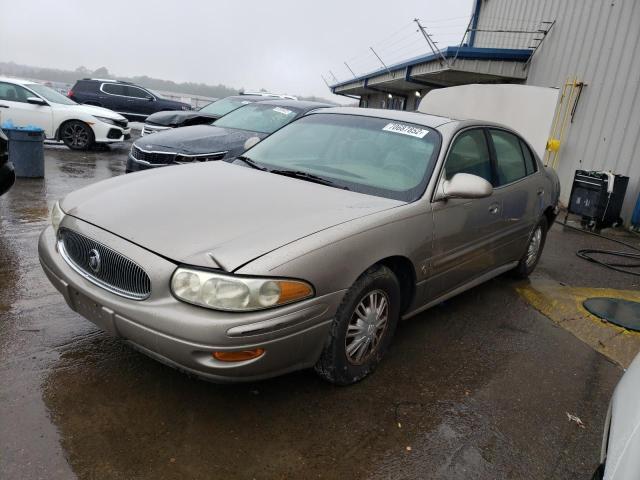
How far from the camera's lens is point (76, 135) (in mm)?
11281

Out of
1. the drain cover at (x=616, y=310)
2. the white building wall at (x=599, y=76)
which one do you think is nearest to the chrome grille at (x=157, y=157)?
the drain cover at (x=616, y=310)

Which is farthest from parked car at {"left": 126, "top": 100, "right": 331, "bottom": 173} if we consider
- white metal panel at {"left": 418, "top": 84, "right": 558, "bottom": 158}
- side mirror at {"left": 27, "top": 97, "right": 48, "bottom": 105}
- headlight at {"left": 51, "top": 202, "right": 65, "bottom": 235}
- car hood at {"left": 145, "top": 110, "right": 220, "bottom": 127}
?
side mirror at {"left": 27, "top": 97, "right": 48, "bottom": 105}

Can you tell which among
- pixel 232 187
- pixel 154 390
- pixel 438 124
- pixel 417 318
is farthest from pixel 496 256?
pixel 154 390

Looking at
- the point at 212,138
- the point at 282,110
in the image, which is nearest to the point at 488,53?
the point at 282,110

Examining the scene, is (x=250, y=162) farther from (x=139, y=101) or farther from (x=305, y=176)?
(x=139, y=101)

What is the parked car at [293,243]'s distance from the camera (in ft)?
7.57

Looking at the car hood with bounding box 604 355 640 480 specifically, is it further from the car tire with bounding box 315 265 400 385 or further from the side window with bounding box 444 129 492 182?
the side window with bounding box 444 129 492 182

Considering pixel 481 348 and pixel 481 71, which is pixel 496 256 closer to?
pixel 481 348

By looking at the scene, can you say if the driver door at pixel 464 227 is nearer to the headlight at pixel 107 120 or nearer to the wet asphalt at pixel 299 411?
the wet asphalt at pixel 299 411

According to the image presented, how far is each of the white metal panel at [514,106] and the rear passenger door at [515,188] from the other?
173 inches

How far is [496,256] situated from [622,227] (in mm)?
5846

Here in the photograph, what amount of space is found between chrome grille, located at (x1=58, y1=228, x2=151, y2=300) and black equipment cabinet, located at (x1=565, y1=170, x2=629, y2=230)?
7907 millimetres

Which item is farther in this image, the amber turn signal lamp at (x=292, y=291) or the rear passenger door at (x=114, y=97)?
the rear passenger door at (x=114, y=97)

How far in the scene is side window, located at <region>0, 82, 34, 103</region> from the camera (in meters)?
10.4
